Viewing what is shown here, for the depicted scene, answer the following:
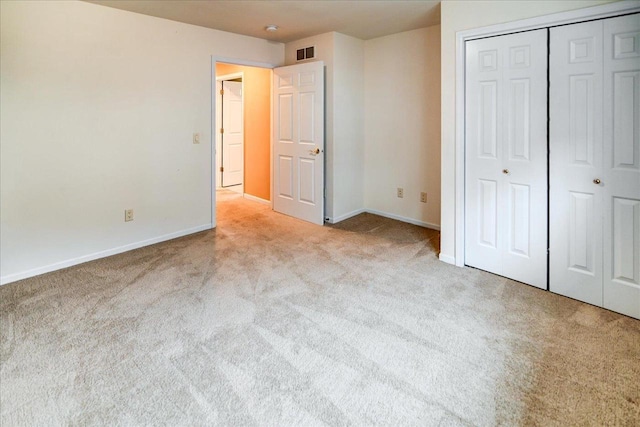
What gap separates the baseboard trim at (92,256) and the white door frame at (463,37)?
112 inches

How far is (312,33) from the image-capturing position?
450 cm

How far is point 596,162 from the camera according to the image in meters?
2.50

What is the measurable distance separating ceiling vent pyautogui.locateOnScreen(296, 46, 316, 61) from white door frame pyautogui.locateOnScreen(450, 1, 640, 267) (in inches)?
82.2

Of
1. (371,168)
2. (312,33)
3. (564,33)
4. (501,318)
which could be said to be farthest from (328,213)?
(564,33)

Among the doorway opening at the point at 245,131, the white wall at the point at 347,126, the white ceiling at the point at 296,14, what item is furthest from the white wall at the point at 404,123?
the doorway opening at the point at 245,131

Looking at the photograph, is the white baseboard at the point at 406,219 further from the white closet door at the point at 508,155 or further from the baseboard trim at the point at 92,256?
the baseboard trim at the point at 92,256

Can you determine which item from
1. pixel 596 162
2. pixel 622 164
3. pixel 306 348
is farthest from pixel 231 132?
pixel 622 164

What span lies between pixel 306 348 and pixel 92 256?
257 centimetres

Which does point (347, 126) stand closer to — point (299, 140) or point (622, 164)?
point (299, 140)

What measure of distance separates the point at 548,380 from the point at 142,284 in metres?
2.79

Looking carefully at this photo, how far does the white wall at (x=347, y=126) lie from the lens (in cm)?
464

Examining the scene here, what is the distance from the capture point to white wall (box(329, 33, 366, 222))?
4645 millimetres

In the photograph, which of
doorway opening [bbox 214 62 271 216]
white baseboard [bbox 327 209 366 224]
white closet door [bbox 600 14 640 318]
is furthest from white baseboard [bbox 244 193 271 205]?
white closet door [bbox 600 14 640 318]

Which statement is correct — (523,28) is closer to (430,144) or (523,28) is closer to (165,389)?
(430,144)
